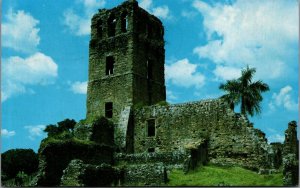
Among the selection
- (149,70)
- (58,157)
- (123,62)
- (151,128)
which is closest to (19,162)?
(149,70)

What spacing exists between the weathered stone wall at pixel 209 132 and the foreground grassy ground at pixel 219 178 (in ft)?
8.32

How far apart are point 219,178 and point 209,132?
318 inches

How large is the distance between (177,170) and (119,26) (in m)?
14.8

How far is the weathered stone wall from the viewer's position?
3002 centimetres

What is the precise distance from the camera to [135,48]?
36.8m

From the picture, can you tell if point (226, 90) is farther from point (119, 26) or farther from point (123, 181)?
point (123, 181)

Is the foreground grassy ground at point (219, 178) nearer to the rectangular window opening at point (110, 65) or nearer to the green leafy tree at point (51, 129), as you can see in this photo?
the rectangular window opening at point (110, 65)

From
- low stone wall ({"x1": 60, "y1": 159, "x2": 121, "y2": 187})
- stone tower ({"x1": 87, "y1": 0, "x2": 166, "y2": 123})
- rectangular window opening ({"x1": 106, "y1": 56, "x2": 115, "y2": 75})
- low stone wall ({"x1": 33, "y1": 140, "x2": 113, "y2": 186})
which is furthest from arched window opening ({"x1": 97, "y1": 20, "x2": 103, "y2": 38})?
low stone wall ({"x1": 60, "y1": 159, "x2": 121, "y2": 187})

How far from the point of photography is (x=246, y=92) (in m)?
33.6

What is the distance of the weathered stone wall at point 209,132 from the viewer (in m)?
30.0

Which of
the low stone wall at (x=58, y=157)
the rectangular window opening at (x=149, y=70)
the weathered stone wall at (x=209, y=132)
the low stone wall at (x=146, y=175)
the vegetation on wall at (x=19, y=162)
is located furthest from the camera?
the vegetation on wall at (x=19, y=162)

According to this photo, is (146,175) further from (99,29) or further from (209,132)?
(99,29)

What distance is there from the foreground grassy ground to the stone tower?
10.7 metres

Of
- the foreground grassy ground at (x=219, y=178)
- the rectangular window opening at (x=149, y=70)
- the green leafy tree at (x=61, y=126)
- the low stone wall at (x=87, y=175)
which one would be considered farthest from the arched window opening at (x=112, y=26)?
the green leafy tree at (x=61, y=126)
